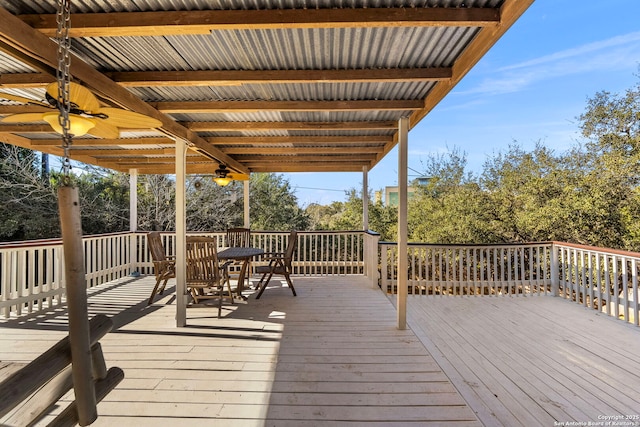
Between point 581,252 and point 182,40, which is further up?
point 182,40

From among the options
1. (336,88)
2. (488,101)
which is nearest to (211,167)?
(336,88)

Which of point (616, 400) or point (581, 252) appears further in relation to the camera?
point (581, 252)

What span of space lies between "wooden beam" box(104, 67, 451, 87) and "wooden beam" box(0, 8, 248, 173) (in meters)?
0.16

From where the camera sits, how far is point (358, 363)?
8.25ft

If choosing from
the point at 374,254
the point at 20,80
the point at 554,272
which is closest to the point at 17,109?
the point at 20,80

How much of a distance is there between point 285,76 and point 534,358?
3.42 m

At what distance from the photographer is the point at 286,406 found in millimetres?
1958

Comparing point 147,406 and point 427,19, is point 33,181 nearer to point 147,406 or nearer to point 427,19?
point 147,406

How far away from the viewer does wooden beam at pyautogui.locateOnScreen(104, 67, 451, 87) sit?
2496mm

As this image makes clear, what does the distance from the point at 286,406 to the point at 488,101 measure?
24.3 m

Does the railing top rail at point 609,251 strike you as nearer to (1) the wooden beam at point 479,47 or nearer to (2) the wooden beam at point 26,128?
(1) the wooden beam at point 479,47

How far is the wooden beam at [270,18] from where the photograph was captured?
5.76 feet

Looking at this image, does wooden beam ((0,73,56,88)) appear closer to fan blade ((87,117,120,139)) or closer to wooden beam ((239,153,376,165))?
fan blade ((87,117,120,139))

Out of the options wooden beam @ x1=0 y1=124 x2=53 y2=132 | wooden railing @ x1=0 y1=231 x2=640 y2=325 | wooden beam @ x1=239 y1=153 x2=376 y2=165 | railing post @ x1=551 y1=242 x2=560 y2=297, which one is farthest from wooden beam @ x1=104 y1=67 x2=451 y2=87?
railing post @ x1=551 y1=242 x2=560 y2=297
